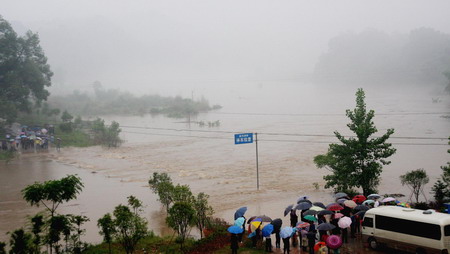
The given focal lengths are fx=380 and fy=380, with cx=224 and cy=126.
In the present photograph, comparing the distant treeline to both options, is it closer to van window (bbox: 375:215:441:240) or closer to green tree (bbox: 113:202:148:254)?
green tree (bbox: 113:202:148:254)

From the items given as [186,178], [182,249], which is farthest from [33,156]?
[182,249]

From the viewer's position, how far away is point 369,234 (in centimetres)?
1152

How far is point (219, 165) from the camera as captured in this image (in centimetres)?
3103

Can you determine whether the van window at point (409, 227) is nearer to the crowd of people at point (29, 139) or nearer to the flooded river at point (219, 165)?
the flooded river at point (219, 165)

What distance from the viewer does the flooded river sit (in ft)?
68.6

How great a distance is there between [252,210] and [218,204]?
2.35m

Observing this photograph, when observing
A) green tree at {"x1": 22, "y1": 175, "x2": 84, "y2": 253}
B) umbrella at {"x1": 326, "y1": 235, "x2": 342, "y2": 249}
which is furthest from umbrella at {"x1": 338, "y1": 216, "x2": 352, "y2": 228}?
green tree at {"x1": 22, "y1": 175, "x2": 84, "y2": 253}

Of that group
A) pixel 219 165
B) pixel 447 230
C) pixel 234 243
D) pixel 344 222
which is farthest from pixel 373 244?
pixel 219 165

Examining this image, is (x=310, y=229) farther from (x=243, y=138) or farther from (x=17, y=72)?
(x=17, y=72)

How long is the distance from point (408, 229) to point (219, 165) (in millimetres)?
21197

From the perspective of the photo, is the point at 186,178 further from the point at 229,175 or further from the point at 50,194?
the point at 50,194

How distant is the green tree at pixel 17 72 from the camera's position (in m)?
41.6

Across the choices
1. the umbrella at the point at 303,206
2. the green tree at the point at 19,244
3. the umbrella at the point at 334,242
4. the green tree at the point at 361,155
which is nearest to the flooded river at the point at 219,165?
the green tree at the point at 361,155

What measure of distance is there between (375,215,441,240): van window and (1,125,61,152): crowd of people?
35166mm
